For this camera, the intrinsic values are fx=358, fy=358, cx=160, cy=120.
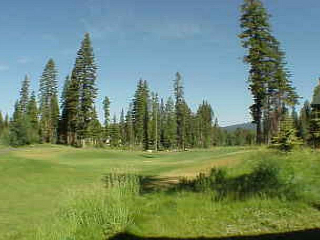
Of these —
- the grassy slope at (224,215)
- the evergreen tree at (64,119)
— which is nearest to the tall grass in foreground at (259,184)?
the grassy slope at (224,215)

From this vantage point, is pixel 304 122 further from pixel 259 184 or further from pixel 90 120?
pixel 259 184

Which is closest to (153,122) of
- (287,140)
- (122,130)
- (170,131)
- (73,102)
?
(170,131)

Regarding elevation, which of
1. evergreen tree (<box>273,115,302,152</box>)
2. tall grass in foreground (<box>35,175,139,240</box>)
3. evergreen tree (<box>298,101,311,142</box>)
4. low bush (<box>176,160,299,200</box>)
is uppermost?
evergreen tree (<box>298,101,311,142</box>)

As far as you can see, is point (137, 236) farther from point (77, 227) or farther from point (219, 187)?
point (219, 187)

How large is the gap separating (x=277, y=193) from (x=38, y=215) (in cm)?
633

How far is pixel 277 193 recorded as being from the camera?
29.6 feet

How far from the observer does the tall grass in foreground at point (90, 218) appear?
6.76 meters

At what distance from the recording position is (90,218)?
7742 mm

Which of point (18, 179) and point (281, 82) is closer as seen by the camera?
point (18, 179)

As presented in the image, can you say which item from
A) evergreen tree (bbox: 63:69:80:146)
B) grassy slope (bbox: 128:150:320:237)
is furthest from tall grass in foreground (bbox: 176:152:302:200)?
evergreen tree (bbox: 63:69:80:146)

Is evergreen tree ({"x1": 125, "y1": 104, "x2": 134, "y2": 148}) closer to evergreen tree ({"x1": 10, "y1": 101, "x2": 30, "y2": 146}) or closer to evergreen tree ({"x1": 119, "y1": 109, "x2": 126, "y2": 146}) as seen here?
evergreen tree ({"x1": 119, "y1": 109, "x2": 126, "y2": 146})

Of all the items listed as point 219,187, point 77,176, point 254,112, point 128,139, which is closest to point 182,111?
point 128,139

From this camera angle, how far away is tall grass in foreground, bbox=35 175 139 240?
676 centimetres

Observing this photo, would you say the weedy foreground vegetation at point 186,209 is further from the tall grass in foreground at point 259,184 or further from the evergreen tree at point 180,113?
the evergreen tree at point 180,113
